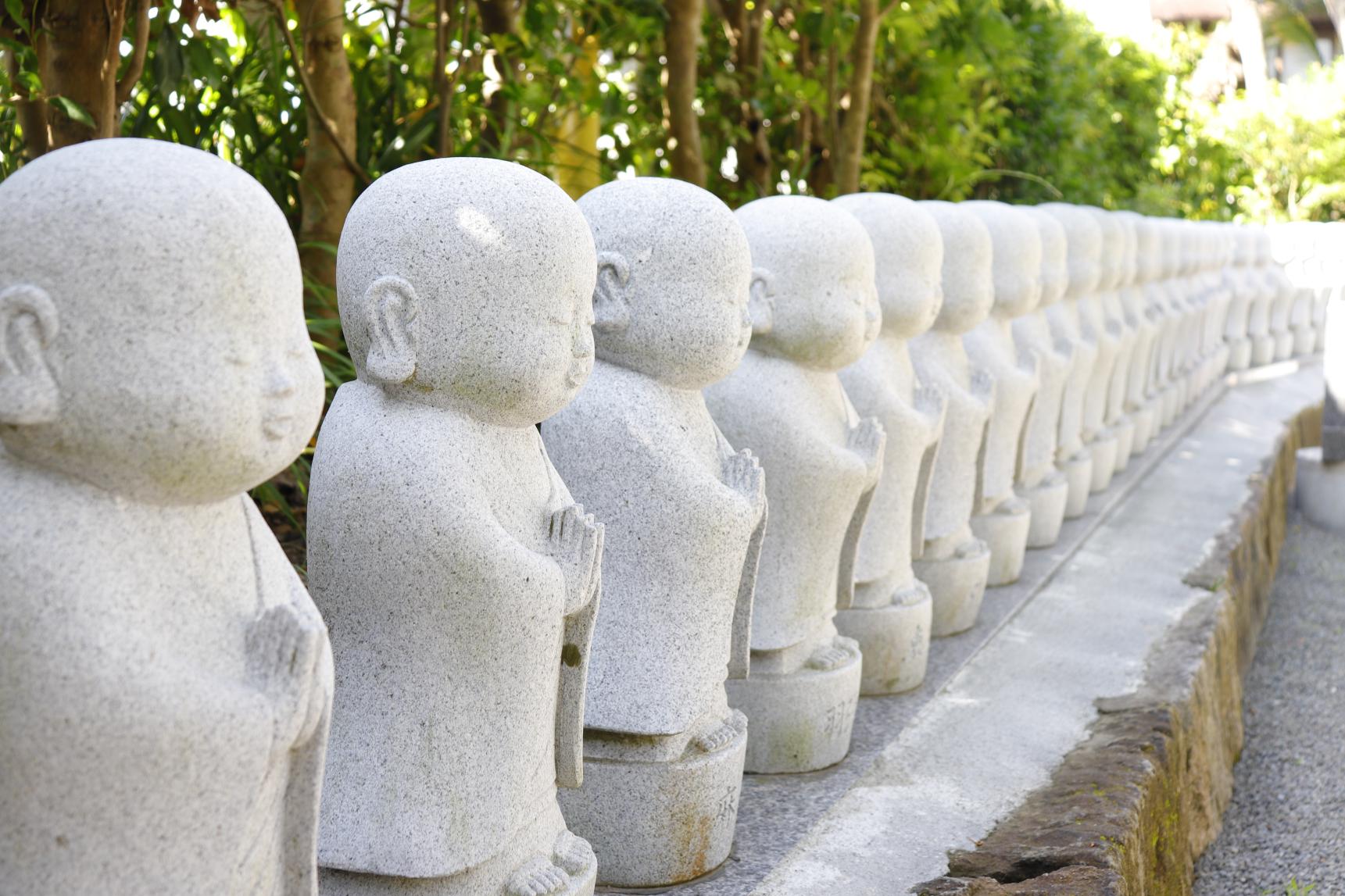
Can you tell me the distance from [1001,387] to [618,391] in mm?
2469

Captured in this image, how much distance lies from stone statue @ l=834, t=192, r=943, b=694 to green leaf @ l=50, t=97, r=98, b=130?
1875 mm

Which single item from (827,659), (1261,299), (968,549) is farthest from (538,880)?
(1261,299)

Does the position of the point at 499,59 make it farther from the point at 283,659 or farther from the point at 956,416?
the point at 283,659

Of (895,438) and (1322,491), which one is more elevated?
(895,438)

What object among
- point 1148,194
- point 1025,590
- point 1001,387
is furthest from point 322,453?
point 1148,194

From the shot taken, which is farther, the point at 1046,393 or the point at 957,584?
the point at 1046,393

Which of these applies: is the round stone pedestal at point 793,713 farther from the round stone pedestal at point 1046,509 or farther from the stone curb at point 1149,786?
the round stone pedestal at point 1046,509

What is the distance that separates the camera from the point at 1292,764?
494 centimetres

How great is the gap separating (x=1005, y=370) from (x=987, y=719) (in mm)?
1404

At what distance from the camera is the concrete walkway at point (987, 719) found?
312 cm

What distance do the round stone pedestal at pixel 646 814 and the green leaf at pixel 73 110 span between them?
172 centimetres

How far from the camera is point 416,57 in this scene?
5430 mm

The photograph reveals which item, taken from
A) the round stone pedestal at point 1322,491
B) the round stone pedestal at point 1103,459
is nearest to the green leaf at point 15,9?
the round stone pedestal at point 1103,459

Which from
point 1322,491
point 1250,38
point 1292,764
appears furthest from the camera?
point 1250,38
